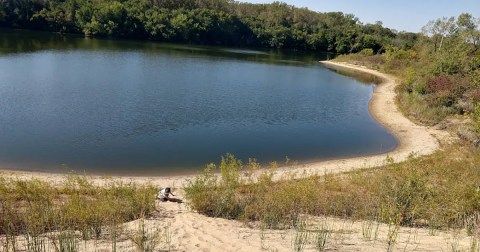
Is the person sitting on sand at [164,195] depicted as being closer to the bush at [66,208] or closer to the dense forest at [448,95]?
the bush at [66,208]

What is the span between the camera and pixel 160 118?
26.0m

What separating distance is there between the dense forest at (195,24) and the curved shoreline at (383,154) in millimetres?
65351

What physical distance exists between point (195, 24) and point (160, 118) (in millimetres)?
77914

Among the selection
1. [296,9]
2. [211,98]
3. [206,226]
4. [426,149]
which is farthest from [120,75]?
[296,9]

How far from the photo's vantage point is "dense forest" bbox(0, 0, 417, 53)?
88438 millimetres

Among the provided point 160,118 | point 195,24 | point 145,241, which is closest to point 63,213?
point 145,241

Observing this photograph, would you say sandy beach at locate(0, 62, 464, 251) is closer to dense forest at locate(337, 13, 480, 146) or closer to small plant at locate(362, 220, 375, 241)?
small plant at locate(362, 220, 375, 241)

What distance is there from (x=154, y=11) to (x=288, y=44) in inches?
1477

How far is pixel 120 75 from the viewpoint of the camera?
135 ft

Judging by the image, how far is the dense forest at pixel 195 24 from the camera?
8844 centimetres

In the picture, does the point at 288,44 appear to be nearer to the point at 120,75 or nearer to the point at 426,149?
the point at 120,75

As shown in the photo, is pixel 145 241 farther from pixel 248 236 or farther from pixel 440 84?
pixel 440 84

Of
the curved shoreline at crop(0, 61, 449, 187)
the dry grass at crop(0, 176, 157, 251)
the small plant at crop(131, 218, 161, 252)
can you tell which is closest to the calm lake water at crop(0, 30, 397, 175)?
the curved shoreline at crop(0, 61, 449, 187)

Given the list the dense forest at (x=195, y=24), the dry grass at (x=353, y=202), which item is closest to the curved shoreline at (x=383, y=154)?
the dry grass at (x=353, y=202)
